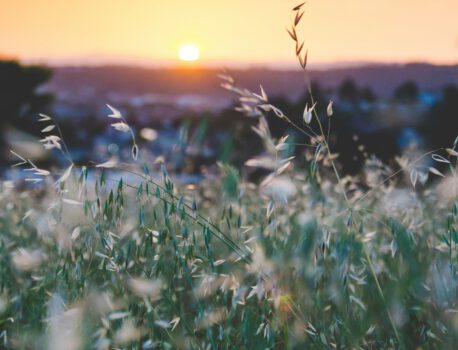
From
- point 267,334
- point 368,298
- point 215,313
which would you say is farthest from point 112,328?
point 368,298

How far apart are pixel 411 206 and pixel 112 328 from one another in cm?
162

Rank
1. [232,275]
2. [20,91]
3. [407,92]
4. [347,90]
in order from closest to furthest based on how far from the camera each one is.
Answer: [232,275] < [407,92] < [347,90] < [20,91]

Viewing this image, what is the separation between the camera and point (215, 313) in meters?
2.35

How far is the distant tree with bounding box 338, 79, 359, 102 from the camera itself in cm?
1201

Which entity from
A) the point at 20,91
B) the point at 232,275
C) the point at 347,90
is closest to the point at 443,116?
the point at 347,90

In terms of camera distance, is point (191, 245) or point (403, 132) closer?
point (191, 245)

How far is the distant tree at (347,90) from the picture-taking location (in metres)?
12.0

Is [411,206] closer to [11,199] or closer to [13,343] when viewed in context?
[13,343]

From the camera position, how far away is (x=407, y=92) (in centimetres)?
1090

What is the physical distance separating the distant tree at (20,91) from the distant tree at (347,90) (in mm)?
8305

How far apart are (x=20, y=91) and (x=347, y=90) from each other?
8.93m

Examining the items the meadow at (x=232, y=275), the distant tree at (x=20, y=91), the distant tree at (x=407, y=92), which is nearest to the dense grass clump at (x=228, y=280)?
the meadow at (x=232, y=275)

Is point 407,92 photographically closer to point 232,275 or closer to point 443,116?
point 443,116

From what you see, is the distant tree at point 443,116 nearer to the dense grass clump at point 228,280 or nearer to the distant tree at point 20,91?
the dense grass clump at point 228,280
